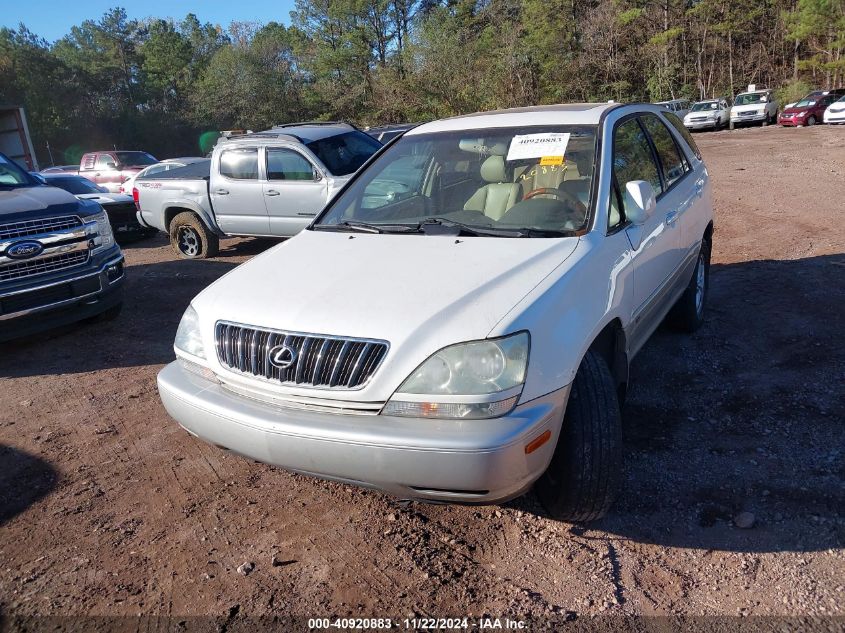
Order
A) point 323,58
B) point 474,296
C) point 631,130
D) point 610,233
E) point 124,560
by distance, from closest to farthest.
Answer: point 474,296 → point 124,560 → point 610,233 → point 631,130 → point 323,58

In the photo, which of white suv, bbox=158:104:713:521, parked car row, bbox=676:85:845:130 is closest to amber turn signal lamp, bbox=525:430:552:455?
white suv, bbox=158:104:713:521

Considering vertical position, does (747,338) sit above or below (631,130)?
below

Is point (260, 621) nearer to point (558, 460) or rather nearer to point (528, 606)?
point (528, 606)

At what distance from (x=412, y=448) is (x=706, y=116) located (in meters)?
34.7

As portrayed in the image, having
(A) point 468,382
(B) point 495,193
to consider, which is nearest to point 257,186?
(B) point 495,193

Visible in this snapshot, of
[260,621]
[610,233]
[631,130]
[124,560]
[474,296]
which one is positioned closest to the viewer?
[260,621]

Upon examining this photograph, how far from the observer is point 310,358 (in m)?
2.68

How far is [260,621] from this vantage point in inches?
101

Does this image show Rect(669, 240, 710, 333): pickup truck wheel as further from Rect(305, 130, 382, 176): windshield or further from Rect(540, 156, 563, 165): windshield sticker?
Rect(305, 130, 382, 176): windshield

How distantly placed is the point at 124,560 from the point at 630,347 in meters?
2.58

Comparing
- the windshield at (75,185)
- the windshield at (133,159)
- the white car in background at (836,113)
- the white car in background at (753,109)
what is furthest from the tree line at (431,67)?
the windshield at (75,185)

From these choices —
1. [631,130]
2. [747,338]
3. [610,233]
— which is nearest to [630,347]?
[610,233]

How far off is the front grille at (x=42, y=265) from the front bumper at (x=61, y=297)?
0.19ft

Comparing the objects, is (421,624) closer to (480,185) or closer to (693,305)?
(480,185)
